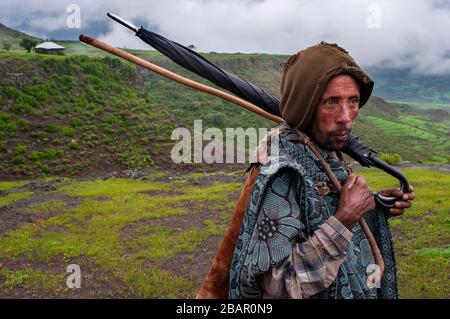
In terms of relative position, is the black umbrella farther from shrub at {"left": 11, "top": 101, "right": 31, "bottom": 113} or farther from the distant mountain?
the distant mountain

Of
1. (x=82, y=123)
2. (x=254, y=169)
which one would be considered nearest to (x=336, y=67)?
(x=254, y=169)

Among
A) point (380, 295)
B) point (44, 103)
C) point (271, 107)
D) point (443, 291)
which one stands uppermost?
point (44, 103)

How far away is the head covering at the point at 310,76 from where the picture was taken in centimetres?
200

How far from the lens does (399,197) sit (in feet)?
7.86

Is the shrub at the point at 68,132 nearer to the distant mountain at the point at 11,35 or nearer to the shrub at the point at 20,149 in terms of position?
the shrub at the point at 20,149

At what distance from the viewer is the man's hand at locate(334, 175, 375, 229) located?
1.93 m

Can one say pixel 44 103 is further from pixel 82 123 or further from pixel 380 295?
pixel 380 295

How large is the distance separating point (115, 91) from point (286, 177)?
40.1 meters

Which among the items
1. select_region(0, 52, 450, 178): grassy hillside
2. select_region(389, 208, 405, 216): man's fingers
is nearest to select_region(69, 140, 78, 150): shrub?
select_region(0, 52, 450, 178): grassy hillside

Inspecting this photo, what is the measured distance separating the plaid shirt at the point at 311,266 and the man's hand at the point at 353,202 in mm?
65

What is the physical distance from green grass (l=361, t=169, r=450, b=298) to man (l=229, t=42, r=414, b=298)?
5371mm

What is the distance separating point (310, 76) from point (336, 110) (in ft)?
0.72

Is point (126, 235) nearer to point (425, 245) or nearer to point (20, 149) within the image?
point (425, 245)

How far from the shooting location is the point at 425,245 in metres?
9.26
